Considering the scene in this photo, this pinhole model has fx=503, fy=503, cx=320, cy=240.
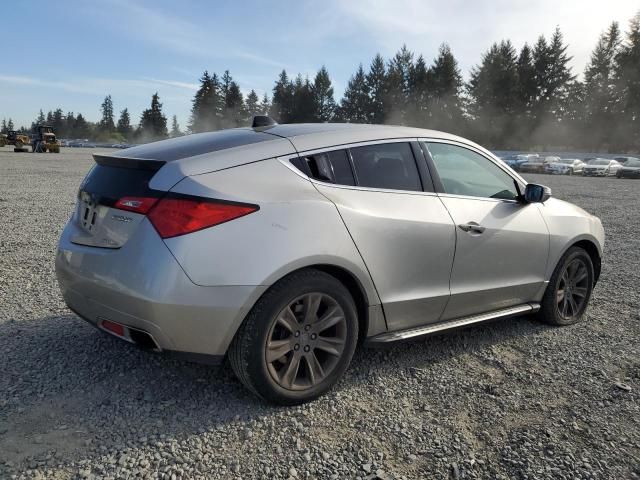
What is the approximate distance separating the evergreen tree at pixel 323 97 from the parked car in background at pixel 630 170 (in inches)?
2589

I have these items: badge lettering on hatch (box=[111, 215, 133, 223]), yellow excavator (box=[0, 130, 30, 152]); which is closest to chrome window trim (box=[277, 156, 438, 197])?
badge lettering on hatch (box=[111, 215, 133, 223])

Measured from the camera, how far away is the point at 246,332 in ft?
8.88

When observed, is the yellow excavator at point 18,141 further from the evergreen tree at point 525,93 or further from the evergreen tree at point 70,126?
the evergreen tree at point 70,126

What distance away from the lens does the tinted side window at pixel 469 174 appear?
371 cm

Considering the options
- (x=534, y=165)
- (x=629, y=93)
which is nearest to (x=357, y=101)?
(x=629, y=93)

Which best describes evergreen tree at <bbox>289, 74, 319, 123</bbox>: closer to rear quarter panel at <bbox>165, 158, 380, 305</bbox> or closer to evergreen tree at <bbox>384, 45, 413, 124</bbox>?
evergreen tree at <bbox>384, 45, 413, 124</bbox>

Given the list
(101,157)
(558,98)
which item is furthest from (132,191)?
(558,98)

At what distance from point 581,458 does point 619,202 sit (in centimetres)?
1663

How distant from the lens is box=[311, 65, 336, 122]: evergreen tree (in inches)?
3826

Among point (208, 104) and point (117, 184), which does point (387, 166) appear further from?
point (208, 104)

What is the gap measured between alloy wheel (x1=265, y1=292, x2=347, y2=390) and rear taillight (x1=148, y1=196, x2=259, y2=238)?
63 centimetres

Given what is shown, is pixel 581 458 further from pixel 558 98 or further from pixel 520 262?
pixel 558 98

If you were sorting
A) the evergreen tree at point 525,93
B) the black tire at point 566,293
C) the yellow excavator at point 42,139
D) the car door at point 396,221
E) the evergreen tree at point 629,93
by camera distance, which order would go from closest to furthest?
1. the car door at point 396,221
2. the black tire at point 566,293
3. the yellow excavator at point 42,139
4. the evergreen tree at point 629,93
5. the evergreen tree at point 525,93

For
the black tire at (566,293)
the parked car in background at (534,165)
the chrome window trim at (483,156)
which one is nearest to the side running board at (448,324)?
the black tire at (566,293)
